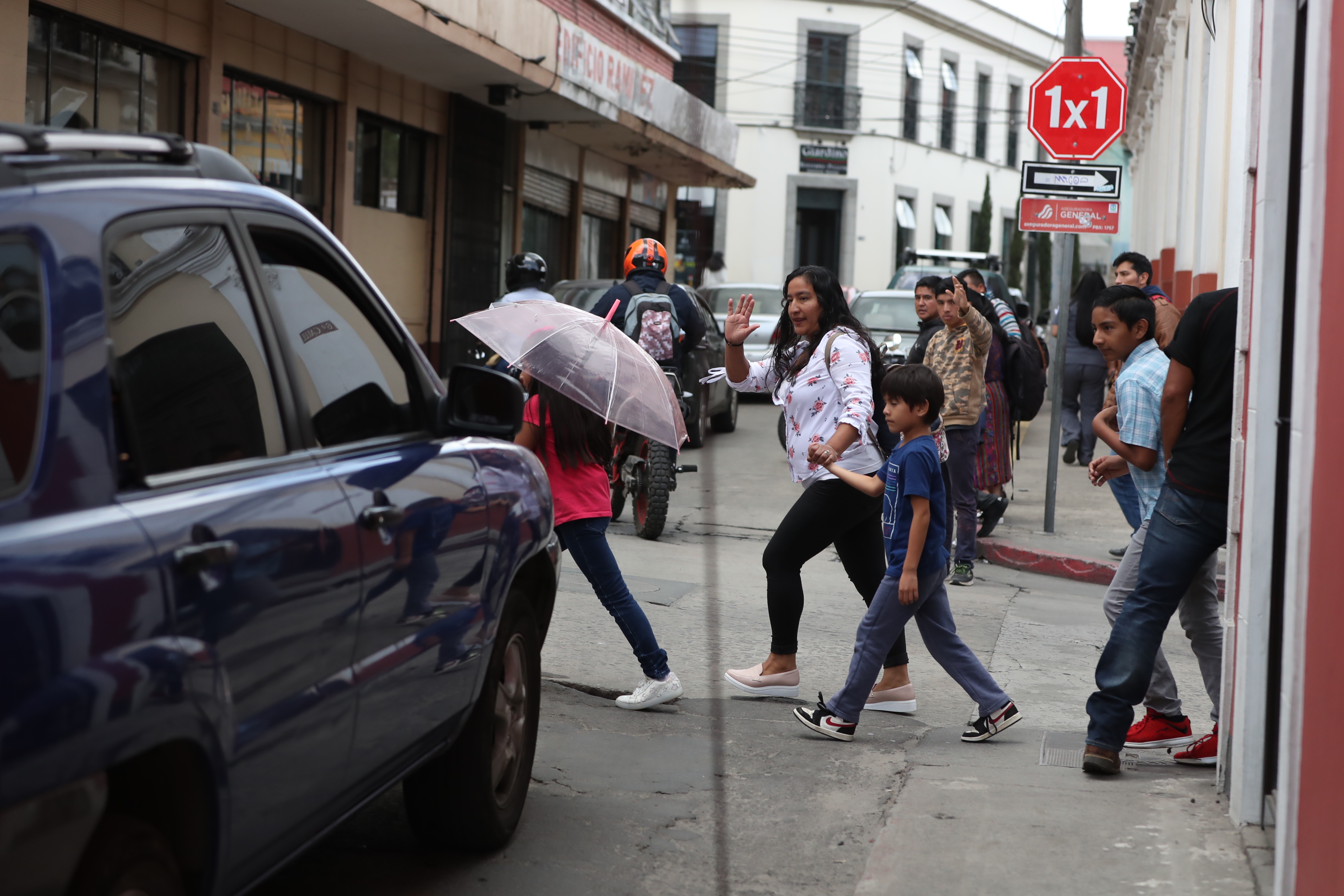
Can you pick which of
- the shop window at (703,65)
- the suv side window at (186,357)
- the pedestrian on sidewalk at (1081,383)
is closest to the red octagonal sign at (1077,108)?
the pedestrian on sidewalk at (1081,383)

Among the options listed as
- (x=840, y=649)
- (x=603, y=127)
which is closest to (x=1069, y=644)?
(x=840, y=649)

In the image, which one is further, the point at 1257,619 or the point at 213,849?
the point at 1257,619

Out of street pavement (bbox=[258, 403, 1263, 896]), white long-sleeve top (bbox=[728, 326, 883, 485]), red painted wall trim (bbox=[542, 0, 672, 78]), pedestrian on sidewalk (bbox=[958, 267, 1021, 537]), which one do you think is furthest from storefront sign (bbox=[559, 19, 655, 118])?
white long-sleeve top (bbox=[728, 326, 883, 485])

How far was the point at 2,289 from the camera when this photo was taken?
2367 mm

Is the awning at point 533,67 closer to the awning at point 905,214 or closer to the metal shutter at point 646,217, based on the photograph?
the metal shutter at point 646,217

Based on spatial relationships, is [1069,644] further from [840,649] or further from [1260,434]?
[1260,434]

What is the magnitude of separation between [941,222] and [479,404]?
4217 cm

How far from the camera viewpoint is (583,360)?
16.8 feet

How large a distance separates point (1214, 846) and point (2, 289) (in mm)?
3472

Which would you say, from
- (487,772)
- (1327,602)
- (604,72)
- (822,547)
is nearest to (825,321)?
(822,547)

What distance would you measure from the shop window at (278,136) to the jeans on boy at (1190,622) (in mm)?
8941

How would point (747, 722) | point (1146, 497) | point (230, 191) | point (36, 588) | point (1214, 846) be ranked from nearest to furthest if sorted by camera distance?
1. point (36, 588)
2. point (230, 191)
3. point (1214, 846)
4. point (1146, 497)
5. point (747, 722)

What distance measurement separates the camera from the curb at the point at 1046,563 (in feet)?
31.7

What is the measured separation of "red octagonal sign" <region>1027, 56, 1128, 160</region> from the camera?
436 inches
